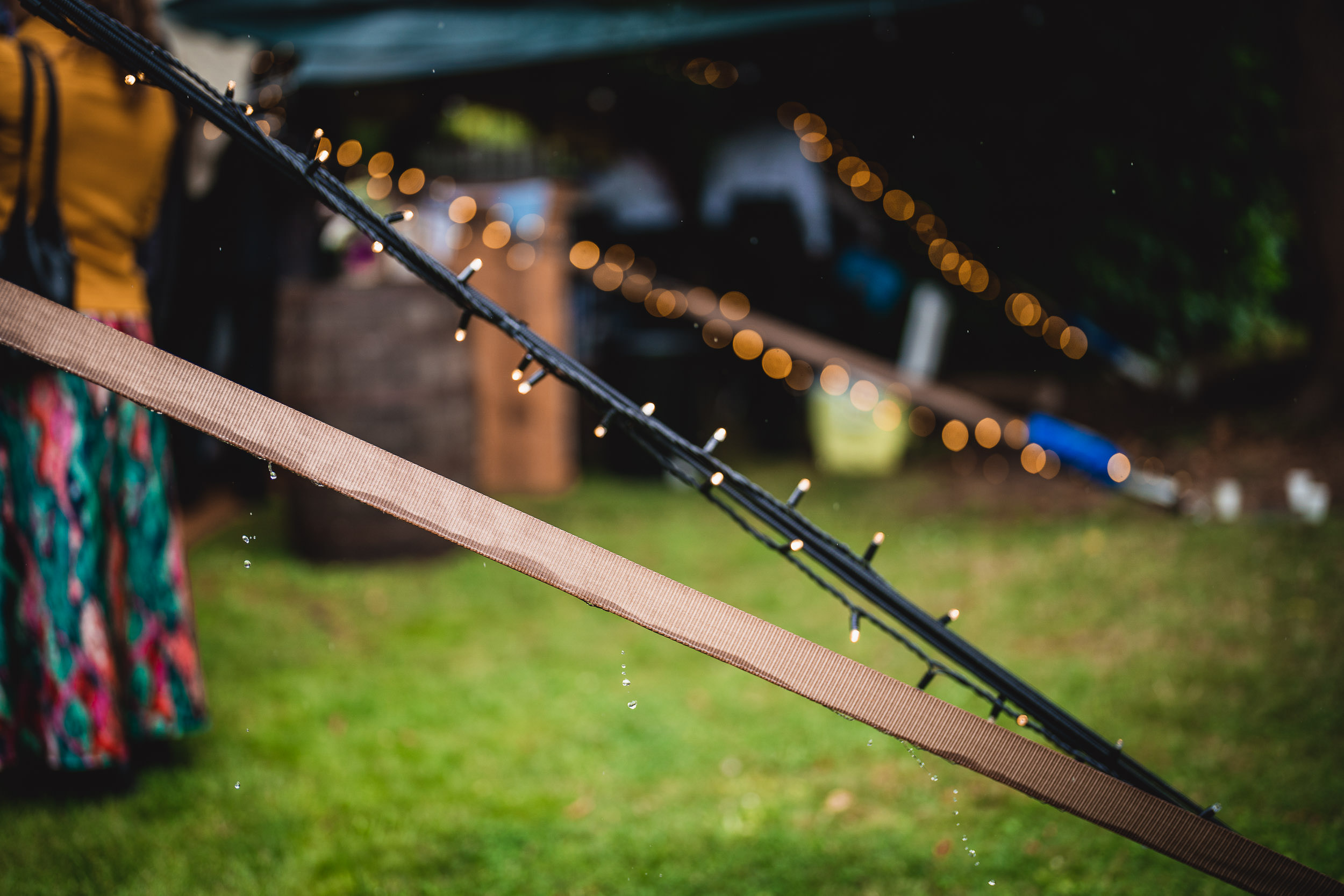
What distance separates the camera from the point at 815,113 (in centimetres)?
488

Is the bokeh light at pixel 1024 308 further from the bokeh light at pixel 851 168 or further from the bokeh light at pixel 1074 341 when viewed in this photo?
the bokeh light at pixel 851 168

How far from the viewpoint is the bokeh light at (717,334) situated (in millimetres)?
4895

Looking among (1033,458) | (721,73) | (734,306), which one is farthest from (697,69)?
(1033,458)

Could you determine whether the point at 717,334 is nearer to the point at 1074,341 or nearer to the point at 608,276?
the point at 608,276

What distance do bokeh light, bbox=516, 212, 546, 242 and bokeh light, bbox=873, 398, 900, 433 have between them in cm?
227

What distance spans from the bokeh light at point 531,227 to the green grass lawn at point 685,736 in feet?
7.16

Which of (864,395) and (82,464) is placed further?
(864,395)

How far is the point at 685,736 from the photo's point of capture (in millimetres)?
2627

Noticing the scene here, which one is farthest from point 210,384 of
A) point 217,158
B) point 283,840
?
point 217,158

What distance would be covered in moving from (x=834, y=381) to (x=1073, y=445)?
177 centimetres

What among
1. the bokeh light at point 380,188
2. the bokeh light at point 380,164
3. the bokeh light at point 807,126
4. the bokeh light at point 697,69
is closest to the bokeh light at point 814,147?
the bokeh light at point 807,126

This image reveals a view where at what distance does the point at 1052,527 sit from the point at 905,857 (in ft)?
8.68

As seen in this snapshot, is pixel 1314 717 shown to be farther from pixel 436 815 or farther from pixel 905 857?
pixel 436 815

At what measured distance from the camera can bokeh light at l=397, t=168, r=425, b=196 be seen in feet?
16.9
